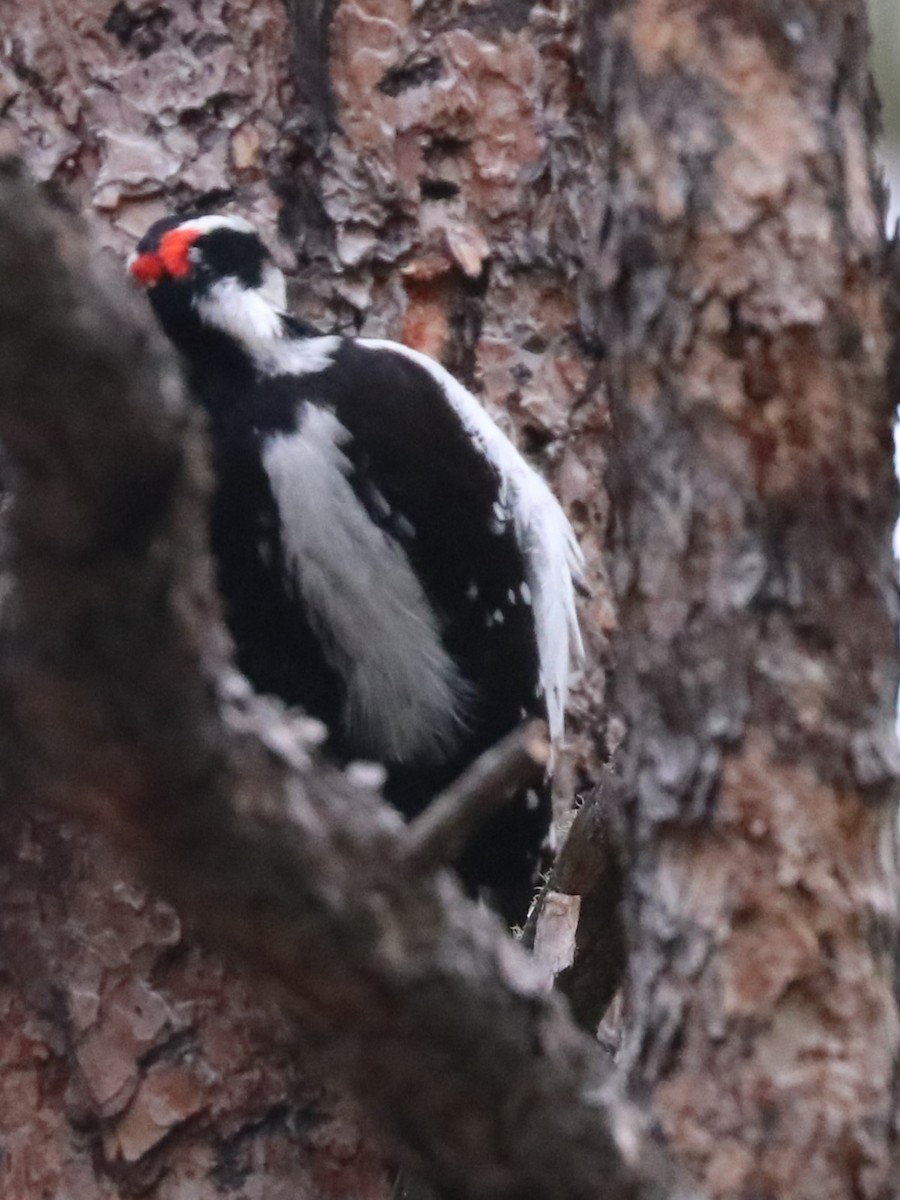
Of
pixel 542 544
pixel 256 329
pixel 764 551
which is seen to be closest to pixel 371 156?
pixel 256 329

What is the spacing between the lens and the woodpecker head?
2.71 metres

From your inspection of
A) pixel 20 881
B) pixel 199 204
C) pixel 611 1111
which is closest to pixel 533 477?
pixel 199 204

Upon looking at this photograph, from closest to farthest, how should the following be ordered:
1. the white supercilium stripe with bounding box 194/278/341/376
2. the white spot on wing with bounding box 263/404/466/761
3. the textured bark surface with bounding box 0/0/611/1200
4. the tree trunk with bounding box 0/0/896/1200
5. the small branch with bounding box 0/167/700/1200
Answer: the small branch with bounding box 0/167/700/1200 → the tree trunk with bounding box 0/0/896/1200 → the white spot on wing with bounding box 263/404/466/761 → the white supercilium stripe with bounding box 194/278/341/376 → the textured bark surface with bounding box 0/0/611/1200

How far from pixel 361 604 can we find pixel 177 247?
521 mm

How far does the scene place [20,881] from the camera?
9.02 feet

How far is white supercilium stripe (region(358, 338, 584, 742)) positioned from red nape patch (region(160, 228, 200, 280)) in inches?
10.2

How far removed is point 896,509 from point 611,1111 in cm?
61

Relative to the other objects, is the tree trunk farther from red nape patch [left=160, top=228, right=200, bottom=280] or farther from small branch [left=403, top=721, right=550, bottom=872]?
red nape patch [left=160, top=228, right=200, bottom=280]

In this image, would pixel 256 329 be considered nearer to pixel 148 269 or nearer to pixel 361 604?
pixel 148 269

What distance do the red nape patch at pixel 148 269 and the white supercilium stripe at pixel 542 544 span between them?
0.28 metres

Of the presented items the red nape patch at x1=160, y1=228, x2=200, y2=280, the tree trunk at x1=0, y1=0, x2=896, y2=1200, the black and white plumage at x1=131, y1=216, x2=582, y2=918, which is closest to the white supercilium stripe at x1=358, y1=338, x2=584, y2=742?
the black and white plumage at x1=131, y1=216, x2=582, y2=918

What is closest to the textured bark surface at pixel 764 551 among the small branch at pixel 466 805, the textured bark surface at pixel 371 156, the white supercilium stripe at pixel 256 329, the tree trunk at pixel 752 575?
the tree trunk at pixel 752 575

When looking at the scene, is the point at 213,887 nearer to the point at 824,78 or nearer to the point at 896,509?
the point at 896,509

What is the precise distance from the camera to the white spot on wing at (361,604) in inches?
103
